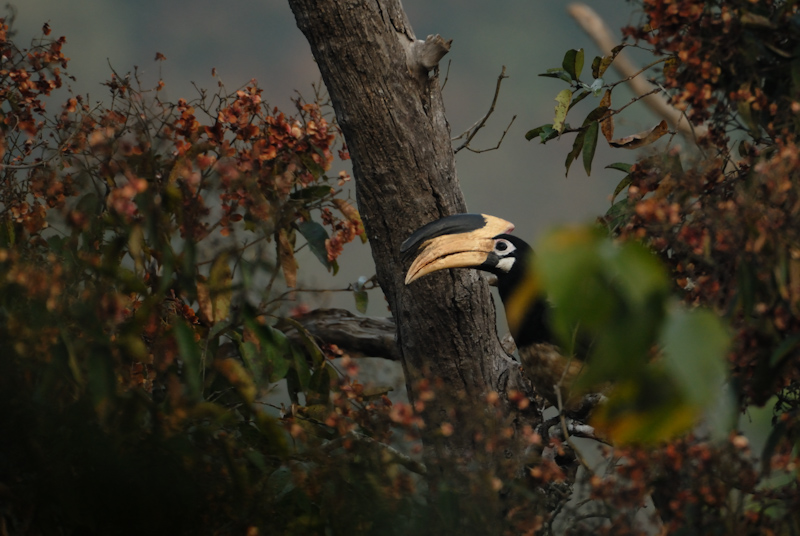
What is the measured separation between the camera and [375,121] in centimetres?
204

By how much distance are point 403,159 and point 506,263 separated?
43cm

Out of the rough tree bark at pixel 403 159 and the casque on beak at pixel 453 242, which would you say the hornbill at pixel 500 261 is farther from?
the rough tree bark at pixel 403 159

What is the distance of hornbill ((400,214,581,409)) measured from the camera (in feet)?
5.61

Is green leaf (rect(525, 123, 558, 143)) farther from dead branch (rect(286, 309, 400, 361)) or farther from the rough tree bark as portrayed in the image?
dead branch (rect(286, 309, 400, 361))

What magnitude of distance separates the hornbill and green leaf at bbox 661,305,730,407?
0.97 m

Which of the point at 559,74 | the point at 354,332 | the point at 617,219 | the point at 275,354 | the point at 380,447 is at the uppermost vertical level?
the point at 559,74

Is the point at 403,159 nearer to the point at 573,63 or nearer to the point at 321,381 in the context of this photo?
the point at 573,63

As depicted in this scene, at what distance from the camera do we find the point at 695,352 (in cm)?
69

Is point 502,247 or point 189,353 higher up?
point 502,247

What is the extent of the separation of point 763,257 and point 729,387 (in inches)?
6.3

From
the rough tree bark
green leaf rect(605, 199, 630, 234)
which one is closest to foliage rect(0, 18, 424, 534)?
green leaf rect(605, 199, 630, 234)

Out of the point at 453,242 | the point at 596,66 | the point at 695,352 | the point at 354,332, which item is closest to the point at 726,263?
the point at 695,352

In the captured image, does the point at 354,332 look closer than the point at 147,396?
No

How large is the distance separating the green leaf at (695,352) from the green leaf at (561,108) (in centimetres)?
124
